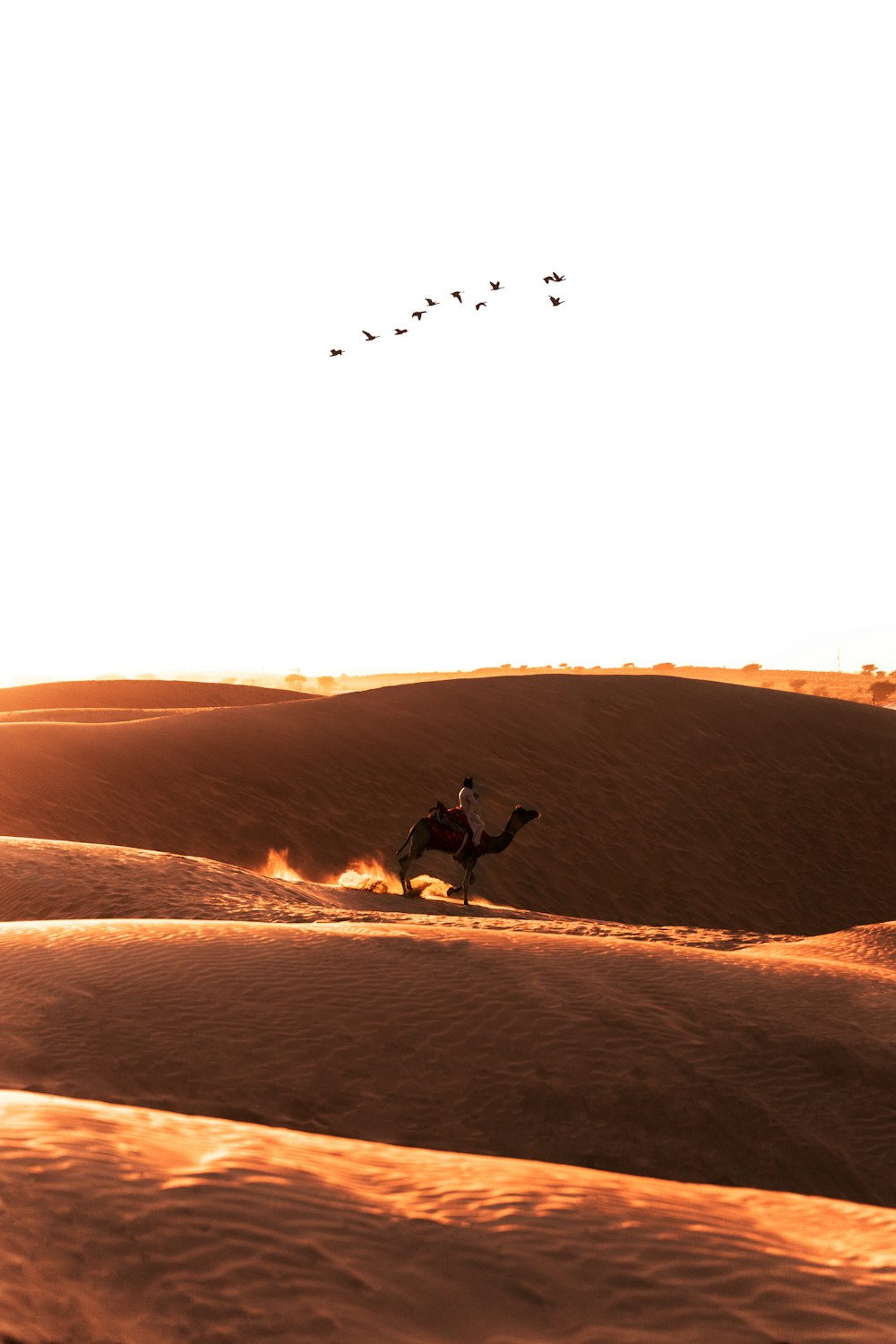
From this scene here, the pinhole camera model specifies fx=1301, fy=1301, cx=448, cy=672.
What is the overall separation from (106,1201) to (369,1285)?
2.07ft

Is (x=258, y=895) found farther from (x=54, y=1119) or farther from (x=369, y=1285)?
(x=369, y=1285)

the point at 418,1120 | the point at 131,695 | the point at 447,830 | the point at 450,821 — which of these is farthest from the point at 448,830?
the point at 131,695

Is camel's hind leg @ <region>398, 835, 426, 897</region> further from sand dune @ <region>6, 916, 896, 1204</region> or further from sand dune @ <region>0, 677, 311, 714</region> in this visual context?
sand dune @ <region>0, 677, 311, 714</region>

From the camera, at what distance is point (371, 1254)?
2793 mm

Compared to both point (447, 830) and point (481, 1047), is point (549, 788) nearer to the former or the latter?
point (447, 830)

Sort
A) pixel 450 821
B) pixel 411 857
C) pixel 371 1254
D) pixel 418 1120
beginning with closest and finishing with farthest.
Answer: pixel 371 1254, pixel 418 1120, pixel 450 821, pixel 411 857

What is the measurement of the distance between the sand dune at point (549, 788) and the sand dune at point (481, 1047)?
13.8 meters

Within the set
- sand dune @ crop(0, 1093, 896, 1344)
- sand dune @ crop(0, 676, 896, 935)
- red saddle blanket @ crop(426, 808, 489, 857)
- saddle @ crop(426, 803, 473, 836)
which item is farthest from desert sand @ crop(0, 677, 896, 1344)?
sand dune @ crop(0, 676, 896, 935)

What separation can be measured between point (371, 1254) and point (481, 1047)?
392cm

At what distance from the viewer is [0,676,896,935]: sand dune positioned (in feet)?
77.4

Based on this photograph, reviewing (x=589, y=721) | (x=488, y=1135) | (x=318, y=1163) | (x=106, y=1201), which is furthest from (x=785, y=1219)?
(x=589, y=721)

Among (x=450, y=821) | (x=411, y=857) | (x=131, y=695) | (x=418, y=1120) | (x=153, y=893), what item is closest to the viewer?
(x=418, y=1120)

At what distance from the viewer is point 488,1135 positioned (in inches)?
231

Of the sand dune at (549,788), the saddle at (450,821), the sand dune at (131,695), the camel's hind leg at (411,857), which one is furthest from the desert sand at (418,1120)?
the sand dune at (131,695)
